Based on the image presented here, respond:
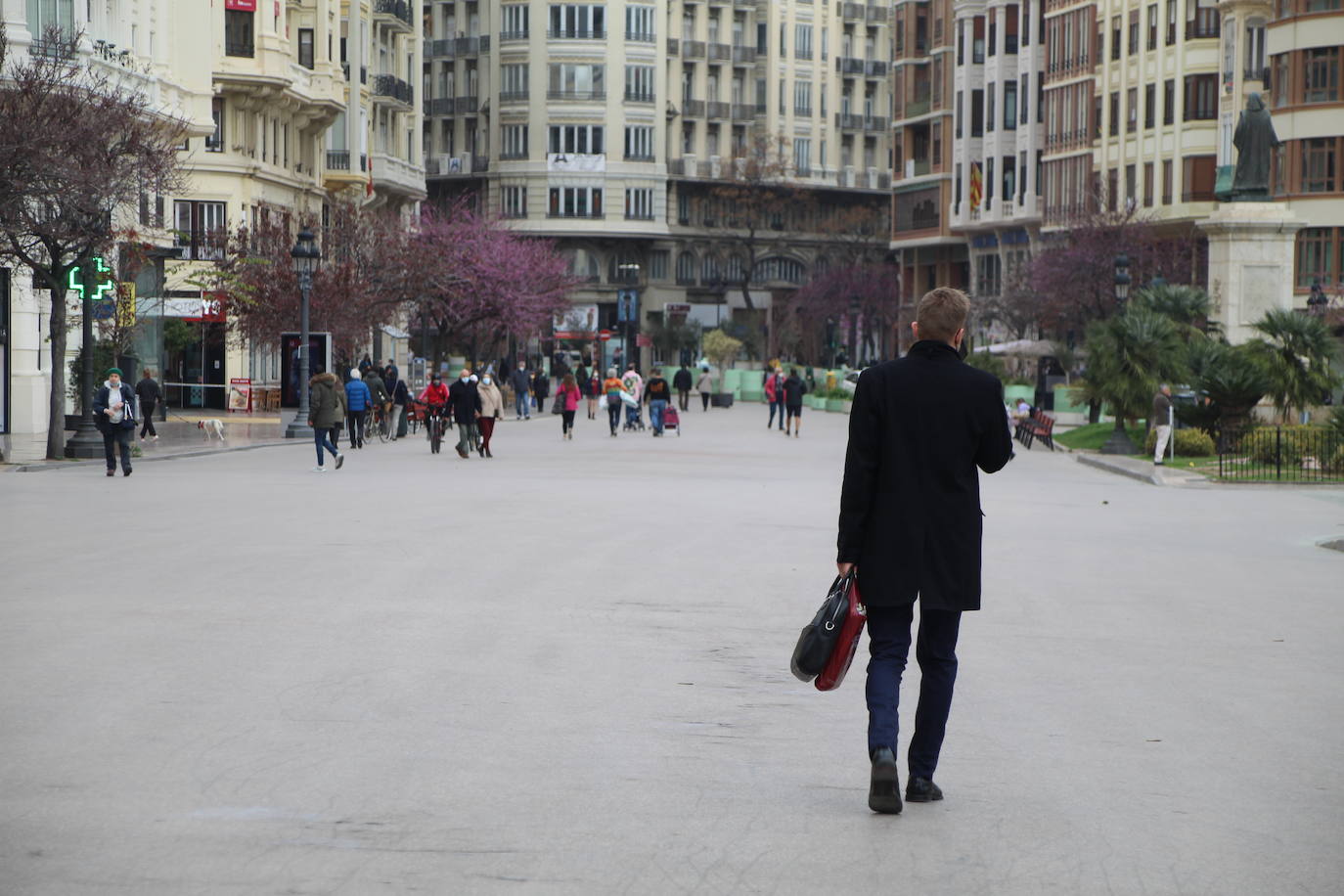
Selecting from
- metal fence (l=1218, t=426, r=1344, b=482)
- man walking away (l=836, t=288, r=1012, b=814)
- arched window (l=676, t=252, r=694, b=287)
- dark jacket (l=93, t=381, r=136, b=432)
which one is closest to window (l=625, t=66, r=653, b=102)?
arched window (l=676, t=252, r=694, b=287)

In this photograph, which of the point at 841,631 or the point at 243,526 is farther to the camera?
the point at 243,526

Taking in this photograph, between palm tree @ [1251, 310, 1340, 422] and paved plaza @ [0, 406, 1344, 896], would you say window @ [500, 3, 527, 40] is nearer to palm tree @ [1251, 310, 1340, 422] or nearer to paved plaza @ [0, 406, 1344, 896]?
palm tree @ [1251, 310, 1340, 422]

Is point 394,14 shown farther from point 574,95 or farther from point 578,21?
point 578,21

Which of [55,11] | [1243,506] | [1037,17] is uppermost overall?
[1037,17]

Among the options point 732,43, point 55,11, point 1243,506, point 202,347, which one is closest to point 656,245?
point 732,43

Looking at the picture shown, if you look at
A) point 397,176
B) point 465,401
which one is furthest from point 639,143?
point 465,401

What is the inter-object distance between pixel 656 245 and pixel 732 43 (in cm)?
1187

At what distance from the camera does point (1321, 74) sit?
67500 mm

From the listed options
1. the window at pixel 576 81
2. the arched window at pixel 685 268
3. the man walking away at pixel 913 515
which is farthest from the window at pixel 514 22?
the man walking away at pixel 913 515

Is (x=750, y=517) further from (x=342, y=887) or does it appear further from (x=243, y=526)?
(x=342, y=887)

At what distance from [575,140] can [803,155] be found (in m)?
14.6

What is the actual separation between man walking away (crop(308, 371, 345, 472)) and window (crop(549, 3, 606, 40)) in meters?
80.5

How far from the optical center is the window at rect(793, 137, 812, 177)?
119 metres

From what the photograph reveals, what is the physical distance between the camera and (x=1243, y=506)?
26.7 m
